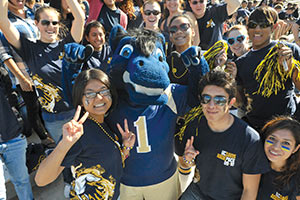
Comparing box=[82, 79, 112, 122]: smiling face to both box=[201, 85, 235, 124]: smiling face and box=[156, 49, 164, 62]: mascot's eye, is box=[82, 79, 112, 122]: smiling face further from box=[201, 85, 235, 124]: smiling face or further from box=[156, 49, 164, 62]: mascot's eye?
box=[201, 85, 235, 124]: smiling face

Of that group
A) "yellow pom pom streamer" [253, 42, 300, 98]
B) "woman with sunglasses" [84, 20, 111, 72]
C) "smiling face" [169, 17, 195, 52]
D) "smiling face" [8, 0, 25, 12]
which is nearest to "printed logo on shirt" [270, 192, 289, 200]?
"yellow pom pom streamer" [253, 42, 300, 98]

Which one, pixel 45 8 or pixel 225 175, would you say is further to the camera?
pixel 45 8

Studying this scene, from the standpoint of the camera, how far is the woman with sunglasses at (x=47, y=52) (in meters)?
2.43

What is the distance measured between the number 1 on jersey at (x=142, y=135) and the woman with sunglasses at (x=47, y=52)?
42.8 inches

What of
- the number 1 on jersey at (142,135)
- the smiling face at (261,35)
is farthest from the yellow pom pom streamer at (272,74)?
the number 1 on jersey at (142,135)

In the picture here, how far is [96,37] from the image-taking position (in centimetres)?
A: 279

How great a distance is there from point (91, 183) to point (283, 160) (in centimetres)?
139

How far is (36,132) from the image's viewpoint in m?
3.48

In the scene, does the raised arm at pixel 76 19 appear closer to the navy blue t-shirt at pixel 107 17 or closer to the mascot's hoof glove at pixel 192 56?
the navy blue t-shirt at pixel 107 17

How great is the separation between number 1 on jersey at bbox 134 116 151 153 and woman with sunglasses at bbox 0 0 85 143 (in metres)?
1.09

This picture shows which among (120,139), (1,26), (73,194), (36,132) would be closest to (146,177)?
(120,139)

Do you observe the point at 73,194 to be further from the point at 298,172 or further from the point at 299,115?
the point at 299,115

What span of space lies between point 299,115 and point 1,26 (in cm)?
299

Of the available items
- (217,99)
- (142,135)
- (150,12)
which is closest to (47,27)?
(150,12)
